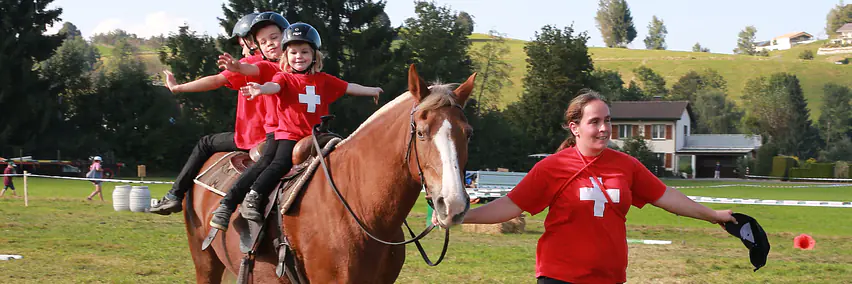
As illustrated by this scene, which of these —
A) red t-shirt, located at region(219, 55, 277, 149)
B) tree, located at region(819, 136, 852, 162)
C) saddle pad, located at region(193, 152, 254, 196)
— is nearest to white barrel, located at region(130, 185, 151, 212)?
saddle pad, located at region(193, 152, 254, 196)

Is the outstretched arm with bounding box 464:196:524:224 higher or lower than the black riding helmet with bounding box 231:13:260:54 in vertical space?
lower

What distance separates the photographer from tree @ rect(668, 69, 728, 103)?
5598 inches

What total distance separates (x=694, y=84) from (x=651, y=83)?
1448 centimetres

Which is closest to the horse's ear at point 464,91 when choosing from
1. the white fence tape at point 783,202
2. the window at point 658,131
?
the white fence tape at point 783,202

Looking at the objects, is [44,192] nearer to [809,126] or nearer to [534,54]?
[534,54]

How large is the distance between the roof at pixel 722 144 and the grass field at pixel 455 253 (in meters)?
72.4

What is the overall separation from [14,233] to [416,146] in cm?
1388

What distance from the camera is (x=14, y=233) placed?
1565 cm

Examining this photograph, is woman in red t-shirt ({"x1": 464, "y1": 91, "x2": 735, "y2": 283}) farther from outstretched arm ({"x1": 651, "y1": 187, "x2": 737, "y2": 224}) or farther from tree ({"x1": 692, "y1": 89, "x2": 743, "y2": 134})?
tree ({"x1": 692, "y1": 89, "x2": 743, "y2": 134})

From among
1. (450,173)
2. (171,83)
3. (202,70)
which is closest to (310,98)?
(171,83)

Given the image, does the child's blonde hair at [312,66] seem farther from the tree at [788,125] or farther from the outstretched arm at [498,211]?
the tree at [788,125]

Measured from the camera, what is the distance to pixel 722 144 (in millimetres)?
93312

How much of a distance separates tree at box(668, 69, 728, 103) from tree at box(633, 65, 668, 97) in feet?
12.8

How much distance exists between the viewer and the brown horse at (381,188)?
4125 millimetres
